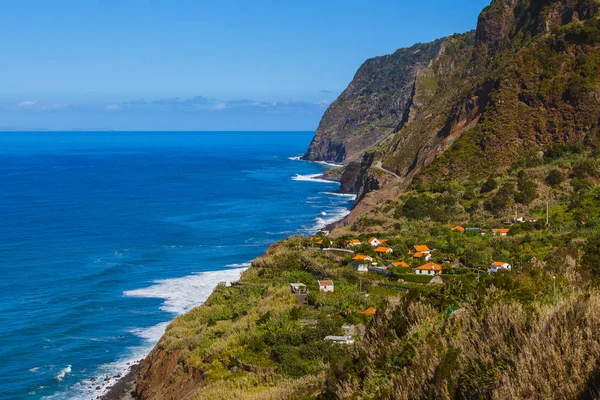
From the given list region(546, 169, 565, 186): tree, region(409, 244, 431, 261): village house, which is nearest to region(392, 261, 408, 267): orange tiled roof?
region(409, 244, 431, 261): village house

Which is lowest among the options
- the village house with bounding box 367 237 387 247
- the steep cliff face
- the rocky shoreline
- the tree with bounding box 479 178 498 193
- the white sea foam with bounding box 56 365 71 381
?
the rocky shoreline

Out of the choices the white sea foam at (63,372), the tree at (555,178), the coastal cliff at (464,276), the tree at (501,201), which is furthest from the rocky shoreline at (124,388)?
the tree at (555,178)

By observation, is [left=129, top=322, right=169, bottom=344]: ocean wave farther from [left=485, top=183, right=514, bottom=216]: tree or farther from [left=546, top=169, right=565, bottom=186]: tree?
[left=546, top=169, right=565, bottom=186]: tree

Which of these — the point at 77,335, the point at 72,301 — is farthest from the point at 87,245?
the point at 77,335

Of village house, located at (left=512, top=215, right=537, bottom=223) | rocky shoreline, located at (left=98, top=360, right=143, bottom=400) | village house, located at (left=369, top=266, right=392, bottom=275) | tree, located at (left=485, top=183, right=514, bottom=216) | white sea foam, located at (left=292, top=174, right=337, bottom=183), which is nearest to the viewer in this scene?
rocky shoreline, located at (left=98, top=360, right=143, bottom=400)

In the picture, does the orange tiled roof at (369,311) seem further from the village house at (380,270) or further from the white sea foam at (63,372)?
the white sea foam at (63,372)

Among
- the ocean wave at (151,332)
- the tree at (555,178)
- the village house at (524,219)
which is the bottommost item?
the ocean wave at (151,332)
